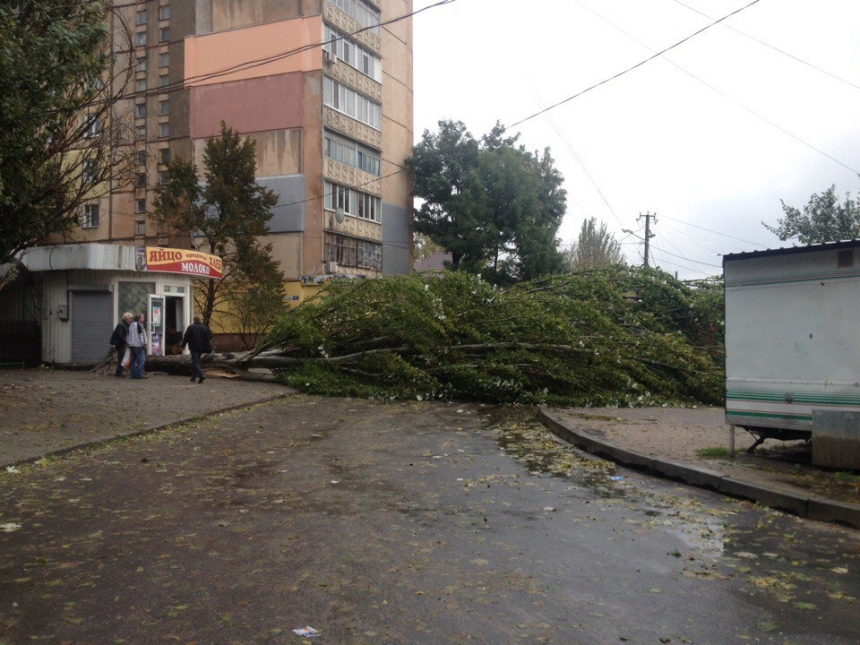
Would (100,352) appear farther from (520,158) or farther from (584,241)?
(584,241)

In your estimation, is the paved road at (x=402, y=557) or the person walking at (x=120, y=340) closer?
the paved road at (x=402, y=557)

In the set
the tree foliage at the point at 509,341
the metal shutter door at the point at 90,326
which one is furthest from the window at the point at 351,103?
the tree foliage at the point at 509,341

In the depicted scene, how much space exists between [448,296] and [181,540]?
39.0ft

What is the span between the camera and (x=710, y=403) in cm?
1552

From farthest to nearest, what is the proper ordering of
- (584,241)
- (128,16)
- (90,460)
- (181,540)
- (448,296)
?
(584,241)
(128,16)
(448,296)
(90,460)
(181,540)

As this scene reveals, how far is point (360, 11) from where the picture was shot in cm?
4291

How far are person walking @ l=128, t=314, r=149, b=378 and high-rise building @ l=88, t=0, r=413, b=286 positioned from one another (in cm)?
1987

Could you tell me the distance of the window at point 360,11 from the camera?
41281 mm

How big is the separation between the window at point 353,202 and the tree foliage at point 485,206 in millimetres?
3962

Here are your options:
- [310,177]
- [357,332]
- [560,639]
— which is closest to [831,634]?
[560,639]

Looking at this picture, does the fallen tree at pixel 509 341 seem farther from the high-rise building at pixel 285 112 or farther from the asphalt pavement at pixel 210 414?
the high-rise building at pixel 285 112

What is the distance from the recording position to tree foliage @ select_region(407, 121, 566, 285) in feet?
148

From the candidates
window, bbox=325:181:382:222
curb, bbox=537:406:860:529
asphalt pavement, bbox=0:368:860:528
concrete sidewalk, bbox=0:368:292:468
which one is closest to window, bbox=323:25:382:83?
window, bbox=325:181:382:222

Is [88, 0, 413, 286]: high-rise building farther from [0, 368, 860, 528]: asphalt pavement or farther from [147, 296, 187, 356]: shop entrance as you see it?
[0, 368, 860, 528]: asphalt pavement
